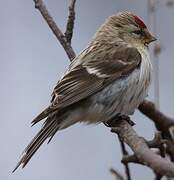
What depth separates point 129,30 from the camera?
3713 millimetres

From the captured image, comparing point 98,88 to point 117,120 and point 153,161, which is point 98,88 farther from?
point 153,161

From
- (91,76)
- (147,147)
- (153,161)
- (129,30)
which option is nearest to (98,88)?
(91,76)

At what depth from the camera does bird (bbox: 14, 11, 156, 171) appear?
9.88 feet

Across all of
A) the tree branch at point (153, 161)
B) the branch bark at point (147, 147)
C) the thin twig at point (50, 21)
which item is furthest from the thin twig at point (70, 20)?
the tree branch at point (153, 161)

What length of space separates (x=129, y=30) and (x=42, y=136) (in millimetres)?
1110

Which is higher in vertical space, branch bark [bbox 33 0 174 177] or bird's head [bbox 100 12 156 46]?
bird's head [bbox 100 12 156 46]

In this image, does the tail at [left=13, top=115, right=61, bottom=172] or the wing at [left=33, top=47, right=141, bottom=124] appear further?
the wing at [left=33, top=47, right=141, bottom=124]

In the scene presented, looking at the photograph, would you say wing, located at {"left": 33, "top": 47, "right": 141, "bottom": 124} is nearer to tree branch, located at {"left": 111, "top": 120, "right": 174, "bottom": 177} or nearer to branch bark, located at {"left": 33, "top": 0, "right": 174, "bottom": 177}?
branch bark, located at {"left": 33, "top": 0, "right": 174, "bottom": 177}

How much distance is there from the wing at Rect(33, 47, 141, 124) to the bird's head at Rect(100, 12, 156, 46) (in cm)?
20

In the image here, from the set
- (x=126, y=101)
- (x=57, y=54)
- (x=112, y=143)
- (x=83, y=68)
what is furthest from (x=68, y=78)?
(x=57, y=54)

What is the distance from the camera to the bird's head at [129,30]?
12.0 ft

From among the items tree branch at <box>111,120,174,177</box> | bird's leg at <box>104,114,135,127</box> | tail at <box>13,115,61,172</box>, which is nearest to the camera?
tree branch at <box>111,120,174,177</box>

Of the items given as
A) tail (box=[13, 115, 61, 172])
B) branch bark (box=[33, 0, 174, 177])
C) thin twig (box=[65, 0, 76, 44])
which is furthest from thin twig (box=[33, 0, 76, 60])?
branch bark (box=[33, 0, 174, 177])

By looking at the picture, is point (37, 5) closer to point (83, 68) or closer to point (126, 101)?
point (83, 68)
